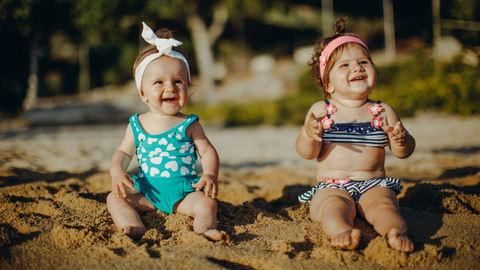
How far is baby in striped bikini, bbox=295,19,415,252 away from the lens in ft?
6.46

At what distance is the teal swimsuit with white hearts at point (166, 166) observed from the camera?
2.11 metres

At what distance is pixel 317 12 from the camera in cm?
2172

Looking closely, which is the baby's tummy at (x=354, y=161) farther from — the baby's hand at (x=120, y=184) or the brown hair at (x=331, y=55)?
the baby's hand at (x=120, y=184)

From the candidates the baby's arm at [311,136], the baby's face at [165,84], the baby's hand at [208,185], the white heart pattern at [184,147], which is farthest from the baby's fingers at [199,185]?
the baby's arm at [311,136]

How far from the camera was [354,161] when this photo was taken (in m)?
2.09

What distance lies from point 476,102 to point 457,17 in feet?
20.8

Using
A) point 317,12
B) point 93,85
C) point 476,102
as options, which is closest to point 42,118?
point 476,102

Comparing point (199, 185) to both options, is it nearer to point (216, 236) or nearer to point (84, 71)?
point (216, 236)

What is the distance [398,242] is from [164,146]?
1.42 metres

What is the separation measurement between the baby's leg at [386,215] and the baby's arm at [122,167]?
136 cm

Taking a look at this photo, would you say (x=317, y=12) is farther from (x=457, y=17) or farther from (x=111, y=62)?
(x=111, y=62)

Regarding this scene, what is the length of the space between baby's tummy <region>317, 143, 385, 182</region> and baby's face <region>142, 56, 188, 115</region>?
3.27 ft

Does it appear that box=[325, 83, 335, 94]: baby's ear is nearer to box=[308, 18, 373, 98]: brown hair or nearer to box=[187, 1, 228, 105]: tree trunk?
box=[308, 18, 373, 98]: brown hair

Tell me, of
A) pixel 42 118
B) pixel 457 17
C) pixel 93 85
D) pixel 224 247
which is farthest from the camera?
pixel 93 85
